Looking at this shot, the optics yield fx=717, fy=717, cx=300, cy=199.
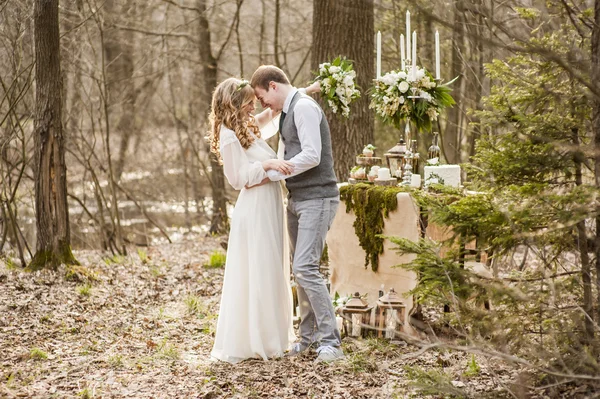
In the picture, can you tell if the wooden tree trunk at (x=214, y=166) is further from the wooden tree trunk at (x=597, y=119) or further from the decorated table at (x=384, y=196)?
the wooden tree trunk at (x=597, y=119)

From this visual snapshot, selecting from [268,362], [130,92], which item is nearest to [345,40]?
[268,362]

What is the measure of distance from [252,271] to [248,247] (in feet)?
0.69

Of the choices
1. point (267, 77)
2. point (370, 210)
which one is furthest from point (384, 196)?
point (267, 77)

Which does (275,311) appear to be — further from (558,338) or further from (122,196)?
(122,196)

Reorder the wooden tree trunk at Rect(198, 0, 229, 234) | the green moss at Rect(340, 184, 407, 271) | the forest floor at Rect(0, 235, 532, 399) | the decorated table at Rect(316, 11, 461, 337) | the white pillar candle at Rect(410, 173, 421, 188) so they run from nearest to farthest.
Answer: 1. the forest floor at Rect(0, 235, 532, 399)
2. the decorated table at Rect(316, 11, 461, 337)
3. the green moss at Rect(340, 184, 407, 271)
4. the white pillar candle at Rect(410, 173, 421, 188)
5. the wooden tree trunk at Rect(198, 0, 229, 234)

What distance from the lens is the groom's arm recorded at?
5727mm

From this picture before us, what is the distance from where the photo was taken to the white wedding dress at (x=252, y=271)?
19.6 ft

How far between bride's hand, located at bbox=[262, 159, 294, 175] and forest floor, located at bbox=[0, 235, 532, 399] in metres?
1.55

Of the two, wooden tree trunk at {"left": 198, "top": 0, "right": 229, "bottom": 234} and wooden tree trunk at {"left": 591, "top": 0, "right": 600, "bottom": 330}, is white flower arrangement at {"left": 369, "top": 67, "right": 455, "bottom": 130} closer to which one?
wooden tree trunk at {"left": 591, "top": 0, "right": 600, "bottom": 330}

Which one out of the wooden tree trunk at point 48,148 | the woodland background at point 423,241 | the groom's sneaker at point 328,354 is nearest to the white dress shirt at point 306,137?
the woodland background at point 423,241

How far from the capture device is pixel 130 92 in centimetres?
1772

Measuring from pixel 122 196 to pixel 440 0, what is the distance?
1211 centimetres

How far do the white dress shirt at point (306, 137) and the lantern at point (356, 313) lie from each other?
155cm

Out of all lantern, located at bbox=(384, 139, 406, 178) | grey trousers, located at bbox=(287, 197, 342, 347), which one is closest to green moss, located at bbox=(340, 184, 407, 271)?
lantern, located at bbox=(384, 139, 406, 178)
